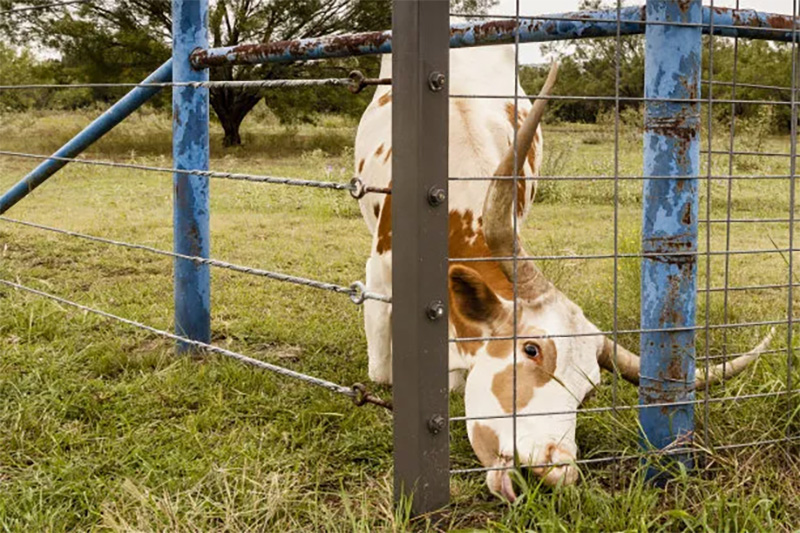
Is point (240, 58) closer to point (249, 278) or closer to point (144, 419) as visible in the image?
point (144, 419)

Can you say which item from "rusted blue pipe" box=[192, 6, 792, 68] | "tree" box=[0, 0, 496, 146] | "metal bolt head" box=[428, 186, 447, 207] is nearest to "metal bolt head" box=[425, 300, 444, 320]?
"metal bolt head" box=[428, 186, 447, 207]

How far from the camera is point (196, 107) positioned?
11.7 ft

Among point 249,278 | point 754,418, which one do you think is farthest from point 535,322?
point 249,278

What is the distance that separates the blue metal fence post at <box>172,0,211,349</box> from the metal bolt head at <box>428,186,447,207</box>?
1.80m

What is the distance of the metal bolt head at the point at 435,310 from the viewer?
1.99 meters

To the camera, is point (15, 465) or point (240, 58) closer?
point (15, 465)

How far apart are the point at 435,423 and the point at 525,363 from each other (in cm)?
49

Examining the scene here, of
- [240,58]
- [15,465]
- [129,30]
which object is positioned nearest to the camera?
[15,465]

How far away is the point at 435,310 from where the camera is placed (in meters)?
1.99

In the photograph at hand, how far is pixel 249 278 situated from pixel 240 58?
2261 mm

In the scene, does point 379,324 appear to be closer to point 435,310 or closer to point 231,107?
point 435,310

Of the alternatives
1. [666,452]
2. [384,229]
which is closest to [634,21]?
[666,452]

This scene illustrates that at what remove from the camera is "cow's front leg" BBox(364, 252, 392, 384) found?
11.1 feet

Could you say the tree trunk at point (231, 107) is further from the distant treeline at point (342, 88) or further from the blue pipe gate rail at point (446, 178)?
the blue pipe gate rail at point (446, 178)
